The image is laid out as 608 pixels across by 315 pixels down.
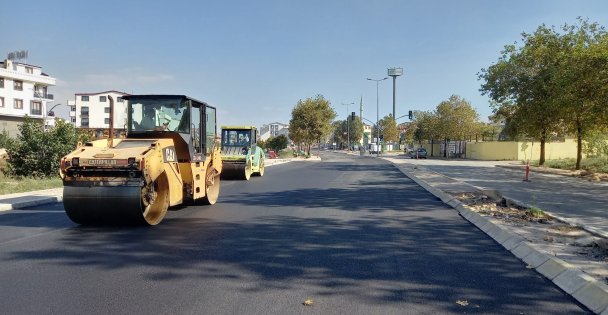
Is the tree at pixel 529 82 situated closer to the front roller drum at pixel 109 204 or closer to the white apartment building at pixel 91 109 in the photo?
the front roller drum at pixel 109 204

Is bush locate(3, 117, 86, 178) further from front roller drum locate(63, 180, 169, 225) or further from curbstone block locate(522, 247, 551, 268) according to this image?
curbstone block locate(522, 247, 551, 268)

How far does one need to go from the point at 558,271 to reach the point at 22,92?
231ft

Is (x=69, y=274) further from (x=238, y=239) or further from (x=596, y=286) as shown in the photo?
(x=596, y=286)

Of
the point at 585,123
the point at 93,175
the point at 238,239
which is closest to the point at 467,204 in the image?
the point at 238,239

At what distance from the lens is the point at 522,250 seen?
7441 millimetres

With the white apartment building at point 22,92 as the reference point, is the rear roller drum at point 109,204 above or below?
below

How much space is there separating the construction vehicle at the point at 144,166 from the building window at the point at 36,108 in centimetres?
6349

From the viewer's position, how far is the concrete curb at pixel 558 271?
Answer: 5.04 metres

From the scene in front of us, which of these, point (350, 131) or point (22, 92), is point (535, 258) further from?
point (350, 131)

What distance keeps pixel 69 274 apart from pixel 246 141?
18216 millimetres

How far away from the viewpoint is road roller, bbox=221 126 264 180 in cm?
2306

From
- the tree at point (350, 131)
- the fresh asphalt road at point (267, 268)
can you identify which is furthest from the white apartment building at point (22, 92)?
the tree at point (350, 131)

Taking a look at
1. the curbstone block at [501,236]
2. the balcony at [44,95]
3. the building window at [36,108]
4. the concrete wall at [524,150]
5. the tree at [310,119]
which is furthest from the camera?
the balcony at [44,95]

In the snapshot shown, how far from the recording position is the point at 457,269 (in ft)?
21.2
